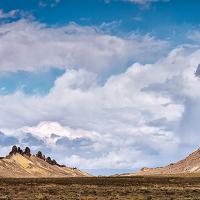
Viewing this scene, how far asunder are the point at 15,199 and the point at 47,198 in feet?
13.9

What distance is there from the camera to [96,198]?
220 ft

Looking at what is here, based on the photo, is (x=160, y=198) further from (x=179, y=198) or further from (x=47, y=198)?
(x=47, y=198)

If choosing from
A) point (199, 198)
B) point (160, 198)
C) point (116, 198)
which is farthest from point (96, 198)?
point (199, 198)

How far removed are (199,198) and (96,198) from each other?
42.7 feet

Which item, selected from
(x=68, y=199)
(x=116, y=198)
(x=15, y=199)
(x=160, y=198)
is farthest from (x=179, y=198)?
(x=15, y=199)

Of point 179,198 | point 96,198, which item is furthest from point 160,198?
point 96,198

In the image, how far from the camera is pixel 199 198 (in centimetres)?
6556

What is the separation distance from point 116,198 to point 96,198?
2.59 meters

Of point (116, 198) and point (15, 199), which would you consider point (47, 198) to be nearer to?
point (15, 199)

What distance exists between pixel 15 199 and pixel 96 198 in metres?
10.3

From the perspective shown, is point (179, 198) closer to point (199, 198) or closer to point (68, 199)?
point (199, 198)

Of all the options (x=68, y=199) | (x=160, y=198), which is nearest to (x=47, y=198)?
(x=68, y=199)

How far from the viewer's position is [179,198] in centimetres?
6656

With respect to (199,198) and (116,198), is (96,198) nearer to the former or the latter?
(116,198)
